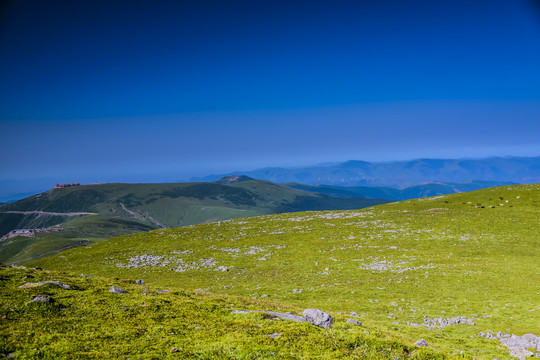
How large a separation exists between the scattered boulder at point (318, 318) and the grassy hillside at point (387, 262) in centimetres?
446

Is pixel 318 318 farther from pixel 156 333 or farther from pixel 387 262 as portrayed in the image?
pixel 387 262

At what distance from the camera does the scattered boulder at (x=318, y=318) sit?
1772 centimetres

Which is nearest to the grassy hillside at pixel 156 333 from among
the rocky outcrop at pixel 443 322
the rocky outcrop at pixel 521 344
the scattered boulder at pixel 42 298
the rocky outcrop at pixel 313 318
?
the scattered boulder at pixel 42 298

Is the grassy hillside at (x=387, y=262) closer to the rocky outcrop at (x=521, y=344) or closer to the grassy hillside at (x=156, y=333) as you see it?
the rocky outcrop at (x=521, y=344)

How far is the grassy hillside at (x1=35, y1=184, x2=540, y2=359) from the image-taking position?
23.8 metres

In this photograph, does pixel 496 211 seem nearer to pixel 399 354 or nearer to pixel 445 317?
pixel 445 317

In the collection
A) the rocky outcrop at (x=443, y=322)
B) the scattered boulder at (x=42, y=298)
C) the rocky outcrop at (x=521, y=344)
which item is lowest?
the rocky outcrop at (x=443, y=322)

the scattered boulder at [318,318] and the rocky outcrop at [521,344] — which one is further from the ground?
the scattered boulder at [318,318]

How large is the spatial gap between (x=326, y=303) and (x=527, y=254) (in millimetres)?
30717

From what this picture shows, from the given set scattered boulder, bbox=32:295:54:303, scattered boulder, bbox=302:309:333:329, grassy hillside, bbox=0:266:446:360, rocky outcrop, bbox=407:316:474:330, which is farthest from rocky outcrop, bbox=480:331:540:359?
scattered boulder, bbox=32:295:54:303

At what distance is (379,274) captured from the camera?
34562mm

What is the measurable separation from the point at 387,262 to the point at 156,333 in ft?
105

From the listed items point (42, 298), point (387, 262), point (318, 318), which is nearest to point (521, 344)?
point (318, 318)

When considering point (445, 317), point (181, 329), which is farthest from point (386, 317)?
point (181, 329)
